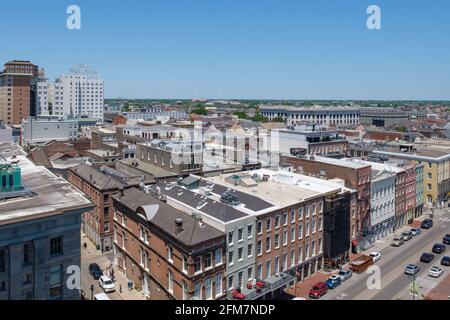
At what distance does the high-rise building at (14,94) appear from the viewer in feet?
556

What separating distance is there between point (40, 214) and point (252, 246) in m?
21.4

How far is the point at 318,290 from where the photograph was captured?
42.9 metres

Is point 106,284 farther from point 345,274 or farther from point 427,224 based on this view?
point 427,224

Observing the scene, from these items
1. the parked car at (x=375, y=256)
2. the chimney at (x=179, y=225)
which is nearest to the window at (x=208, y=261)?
the chimney at (x=179, y=225)

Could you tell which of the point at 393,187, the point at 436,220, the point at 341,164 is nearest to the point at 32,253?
the point at 341,164

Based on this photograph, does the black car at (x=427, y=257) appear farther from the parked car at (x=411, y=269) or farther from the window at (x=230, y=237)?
the window at (x=230, y=237)

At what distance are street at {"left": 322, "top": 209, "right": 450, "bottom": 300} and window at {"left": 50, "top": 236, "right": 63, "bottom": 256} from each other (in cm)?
2707

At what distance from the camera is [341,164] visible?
5950 cm

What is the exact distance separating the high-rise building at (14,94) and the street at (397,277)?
6296 inches

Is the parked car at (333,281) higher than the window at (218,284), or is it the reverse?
the window at (218,284)

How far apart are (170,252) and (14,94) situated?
526 ft

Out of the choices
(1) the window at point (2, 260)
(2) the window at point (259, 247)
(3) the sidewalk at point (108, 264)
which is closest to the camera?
(1) the window at point (2, 260)
